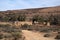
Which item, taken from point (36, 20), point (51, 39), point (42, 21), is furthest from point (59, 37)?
point (36, 20)

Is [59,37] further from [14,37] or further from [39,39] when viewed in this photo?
[14,37]

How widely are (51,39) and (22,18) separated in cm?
4325

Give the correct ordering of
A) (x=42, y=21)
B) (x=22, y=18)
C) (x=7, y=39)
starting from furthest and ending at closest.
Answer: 1. (x=22, y=18)
2. (x=42, y=21)
3. (x=7, y=39)

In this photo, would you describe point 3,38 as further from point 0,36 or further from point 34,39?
point 34,39

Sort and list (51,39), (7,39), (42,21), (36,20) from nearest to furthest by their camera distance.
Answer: (7,39)
(51,39)
(42,21)
(36,20)

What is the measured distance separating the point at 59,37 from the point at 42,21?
31.4 meters

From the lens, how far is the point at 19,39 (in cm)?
2400

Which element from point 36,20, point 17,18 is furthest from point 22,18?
point 36,20

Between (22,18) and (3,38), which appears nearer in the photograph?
(3,38)

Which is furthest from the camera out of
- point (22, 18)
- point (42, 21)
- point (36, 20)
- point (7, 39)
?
point (22, 18)

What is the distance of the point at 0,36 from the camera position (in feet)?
84.4

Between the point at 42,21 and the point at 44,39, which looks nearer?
the point at 44,39

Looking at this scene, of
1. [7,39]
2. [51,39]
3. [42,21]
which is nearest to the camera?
[7,39]

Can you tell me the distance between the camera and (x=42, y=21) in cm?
5759
